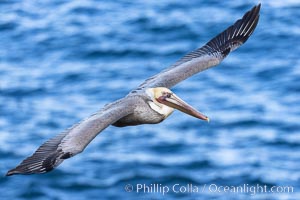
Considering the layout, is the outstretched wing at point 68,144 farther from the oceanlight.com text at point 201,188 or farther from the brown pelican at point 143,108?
the oceanlight.com text at point 201,188

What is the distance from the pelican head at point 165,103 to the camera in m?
16.7

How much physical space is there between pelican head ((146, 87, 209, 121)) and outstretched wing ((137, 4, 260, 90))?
41 cm

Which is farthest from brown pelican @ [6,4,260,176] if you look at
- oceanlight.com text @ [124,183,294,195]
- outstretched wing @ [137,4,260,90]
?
oceanlight.com text @ [124,183,294,195]

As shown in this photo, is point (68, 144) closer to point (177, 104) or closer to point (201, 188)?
point (177, 104)

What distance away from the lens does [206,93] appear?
25.7m

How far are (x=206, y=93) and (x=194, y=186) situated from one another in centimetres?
304

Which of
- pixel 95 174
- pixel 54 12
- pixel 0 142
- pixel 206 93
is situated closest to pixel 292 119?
pixel 206 93

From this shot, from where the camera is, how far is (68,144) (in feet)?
49.9

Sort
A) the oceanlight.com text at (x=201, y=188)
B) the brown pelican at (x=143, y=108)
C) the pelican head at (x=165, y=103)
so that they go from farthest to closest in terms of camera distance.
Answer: the oceanlight.com text at (x=201, y=188)
the pelican head at (x=165, y=103)
the brown pelican at (x=143, y=108)

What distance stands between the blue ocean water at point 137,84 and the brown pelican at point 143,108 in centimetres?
517

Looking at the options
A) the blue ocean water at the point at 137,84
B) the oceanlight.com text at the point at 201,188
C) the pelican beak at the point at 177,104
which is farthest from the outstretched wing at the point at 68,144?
the blue ocean water at the point at 137,84

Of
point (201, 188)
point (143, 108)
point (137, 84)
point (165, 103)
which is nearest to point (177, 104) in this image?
point (165, 103)

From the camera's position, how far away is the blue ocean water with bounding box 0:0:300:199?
23.5 metres

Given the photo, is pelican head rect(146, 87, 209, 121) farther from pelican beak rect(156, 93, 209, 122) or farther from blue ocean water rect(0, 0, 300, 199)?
blue ocean water rect(0, 0, 300, 199)
